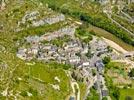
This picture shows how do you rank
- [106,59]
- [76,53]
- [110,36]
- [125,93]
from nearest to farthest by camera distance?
[125,93] → [106,59] → [76,53] → [110,36]

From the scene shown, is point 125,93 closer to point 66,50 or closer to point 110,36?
point 66,50

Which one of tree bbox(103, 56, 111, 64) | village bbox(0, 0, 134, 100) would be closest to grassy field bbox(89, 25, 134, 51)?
village bbox(0, 0, 134, 100)

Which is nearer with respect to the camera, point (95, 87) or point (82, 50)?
point (95, 87)

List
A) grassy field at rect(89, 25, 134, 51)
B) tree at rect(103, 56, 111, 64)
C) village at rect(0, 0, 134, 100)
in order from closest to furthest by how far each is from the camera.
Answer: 1. village at rect(0, 0, 134, 100)
2. tree at rect(103, 56, 111, 64)
3. grassy field at rect(89, 25, 134, 51)

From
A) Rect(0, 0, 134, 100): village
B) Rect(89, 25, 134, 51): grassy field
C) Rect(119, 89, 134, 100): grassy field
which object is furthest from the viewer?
Rect(89, 25, 134, 51): grassy field

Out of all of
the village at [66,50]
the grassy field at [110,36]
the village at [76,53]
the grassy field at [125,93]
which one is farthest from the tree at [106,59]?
the grassy field at [125,93]

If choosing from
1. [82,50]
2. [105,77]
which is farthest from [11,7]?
[105,77]

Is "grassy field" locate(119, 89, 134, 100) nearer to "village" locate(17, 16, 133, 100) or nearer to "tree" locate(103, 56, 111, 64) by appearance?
"village" locate(17, 16, 133, 100)

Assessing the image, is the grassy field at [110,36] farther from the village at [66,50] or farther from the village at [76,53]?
the village at [76,53]

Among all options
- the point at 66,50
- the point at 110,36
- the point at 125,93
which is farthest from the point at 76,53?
the point at 110,36

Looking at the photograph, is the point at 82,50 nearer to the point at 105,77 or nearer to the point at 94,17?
the point at 105,77

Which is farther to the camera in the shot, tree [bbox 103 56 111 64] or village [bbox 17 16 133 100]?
tree [bbox 103 56 111 64]
